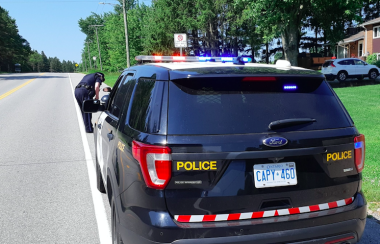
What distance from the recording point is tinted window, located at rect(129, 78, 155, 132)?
2666 mm

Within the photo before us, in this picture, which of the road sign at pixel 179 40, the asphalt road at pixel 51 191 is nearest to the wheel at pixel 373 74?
the road sign at pixel 179 40

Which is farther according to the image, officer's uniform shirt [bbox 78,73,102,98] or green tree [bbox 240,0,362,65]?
green tree [bbox 240,0,362,65]

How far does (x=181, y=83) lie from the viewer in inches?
102

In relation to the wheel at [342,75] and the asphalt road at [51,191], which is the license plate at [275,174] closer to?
the asphalt road at [51,191]

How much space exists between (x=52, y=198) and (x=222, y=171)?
373 centimetres

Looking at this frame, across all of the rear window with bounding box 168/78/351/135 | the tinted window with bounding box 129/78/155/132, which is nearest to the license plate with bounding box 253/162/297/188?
the rear window with bounding box 168/78/351/135

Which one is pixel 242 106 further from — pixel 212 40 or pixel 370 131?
pixel 212 40

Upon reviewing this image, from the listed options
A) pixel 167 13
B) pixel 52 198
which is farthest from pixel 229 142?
pixel 167 13

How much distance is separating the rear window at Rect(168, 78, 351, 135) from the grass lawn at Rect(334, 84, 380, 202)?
2.54m

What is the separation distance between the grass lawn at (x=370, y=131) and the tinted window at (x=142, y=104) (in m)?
3.38

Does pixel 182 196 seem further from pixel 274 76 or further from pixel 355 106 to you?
pixel 355 106

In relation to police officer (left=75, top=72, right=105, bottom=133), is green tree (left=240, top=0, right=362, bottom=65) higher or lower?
higher

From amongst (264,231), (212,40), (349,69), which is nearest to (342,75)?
(349,69)

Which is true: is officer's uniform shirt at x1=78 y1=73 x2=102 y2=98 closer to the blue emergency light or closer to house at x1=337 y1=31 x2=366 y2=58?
the blue emergency light
